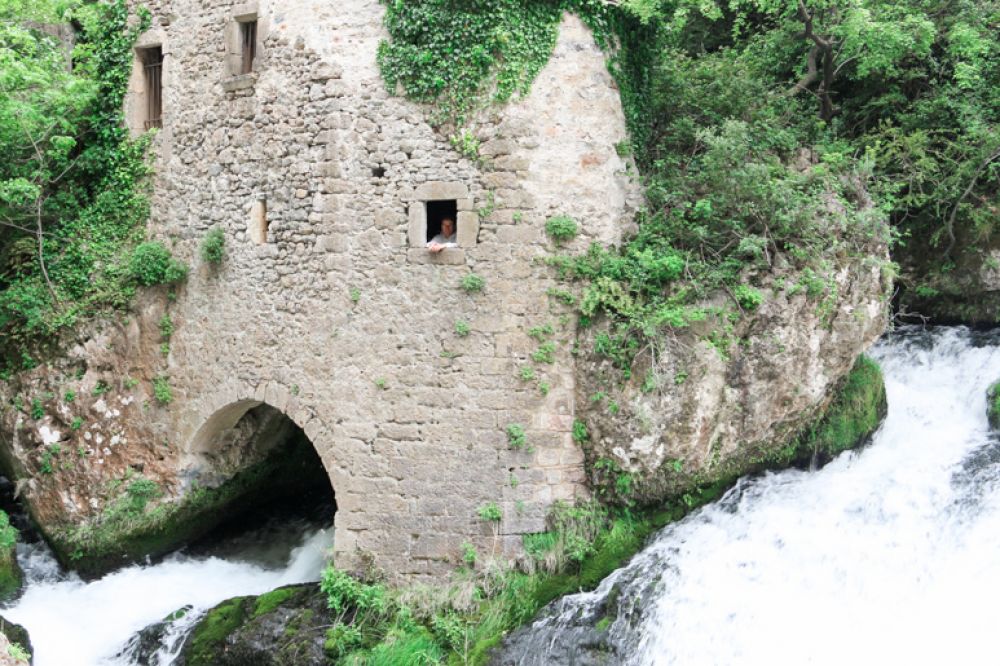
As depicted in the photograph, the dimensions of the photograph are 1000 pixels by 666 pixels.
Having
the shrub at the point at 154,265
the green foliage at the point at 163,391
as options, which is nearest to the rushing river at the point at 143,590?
the green foliage at the point at 163,391

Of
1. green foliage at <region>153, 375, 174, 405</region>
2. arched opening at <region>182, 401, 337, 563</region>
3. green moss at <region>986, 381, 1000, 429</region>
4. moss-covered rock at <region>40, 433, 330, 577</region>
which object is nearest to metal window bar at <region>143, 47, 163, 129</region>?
green foliage at <region>153, 375, 174, 405</region>

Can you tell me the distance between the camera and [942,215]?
11.0 m

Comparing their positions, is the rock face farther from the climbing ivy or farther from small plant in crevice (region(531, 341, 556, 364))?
the climbing ivy

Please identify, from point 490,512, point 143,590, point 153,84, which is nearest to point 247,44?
point 153,84

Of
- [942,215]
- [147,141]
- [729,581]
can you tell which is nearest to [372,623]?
[729,581]

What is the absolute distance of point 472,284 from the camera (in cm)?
842

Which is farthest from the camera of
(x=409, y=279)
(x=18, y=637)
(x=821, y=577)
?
(x=409, y=279)

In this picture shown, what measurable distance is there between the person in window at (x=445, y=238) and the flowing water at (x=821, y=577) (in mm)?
3555

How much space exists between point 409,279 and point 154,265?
3381mm

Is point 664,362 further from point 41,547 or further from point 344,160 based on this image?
point 41,547

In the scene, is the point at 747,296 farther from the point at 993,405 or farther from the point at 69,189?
the point at 69,189

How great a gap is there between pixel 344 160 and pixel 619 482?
4208 millimetres

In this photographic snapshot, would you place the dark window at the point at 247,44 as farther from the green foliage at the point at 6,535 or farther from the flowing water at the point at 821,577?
the flowing water at the point at 821,577

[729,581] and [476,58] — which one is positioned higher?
[476,58]
